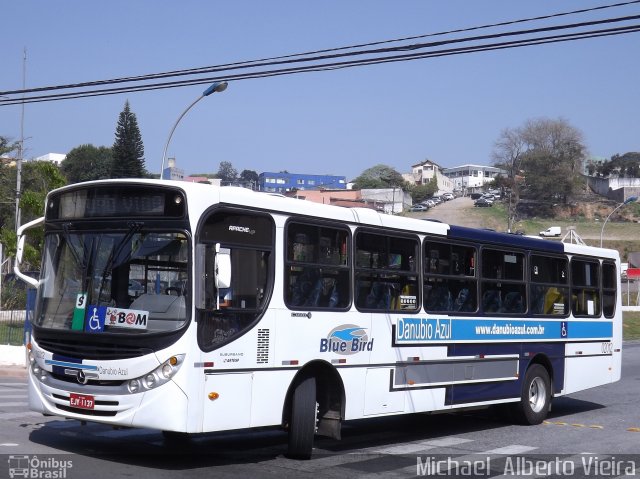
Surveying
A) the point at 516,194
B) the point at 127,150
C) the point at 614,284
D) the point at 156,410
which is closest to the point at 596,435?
the point at 614,284

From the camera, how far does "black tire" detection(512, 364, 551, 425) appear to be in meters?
14.5

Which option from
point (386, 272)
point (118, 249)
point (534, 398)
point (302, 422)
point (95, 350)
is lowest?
point (534, 398)

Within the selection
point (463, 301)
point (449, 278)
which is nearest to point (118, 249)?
point (449, 278)

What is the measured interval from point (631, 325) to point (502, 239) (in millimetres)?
43140

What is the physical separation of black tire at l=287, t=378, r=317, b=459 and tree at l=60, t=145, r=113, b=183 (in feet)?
290

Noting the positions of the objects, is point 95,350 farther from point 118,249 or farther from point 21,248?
point 21,248

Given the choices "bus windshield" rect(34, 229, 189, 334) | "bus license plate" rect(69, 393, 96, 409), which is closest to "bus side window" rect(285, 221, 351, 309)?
"bus windshield" rect(34, 229, 189, 334)

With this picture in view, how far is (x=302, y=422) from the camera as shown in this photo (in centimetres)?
1009

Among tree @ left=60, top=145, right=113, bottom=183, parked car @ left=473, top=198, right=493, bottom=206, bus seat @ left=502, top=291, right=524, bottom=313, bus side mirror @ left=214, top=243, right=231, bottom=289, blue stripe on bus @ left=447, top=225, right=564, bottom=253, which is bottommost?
bus seat @ left=502, top=291, right=524, bottom=313

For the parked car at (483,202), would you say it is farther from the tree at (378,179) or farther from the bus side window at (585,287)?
the bus side window at (585,287)

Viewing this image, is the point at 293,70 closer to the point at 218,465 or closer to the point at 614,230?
the point at 218,465

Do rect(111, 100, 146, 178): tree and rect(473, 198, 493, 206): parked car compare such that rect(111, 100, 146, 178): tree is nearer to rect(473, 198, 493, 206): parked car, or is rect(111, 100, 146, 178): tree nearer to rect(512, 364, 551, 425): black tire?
rect(473, 198, 493, 206): parked car

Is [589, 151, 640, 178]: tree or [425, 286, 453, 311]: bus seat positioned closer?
[425, 286, 453, 311]: bus seat

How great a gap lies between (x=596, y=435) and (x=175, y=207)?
801 cm
